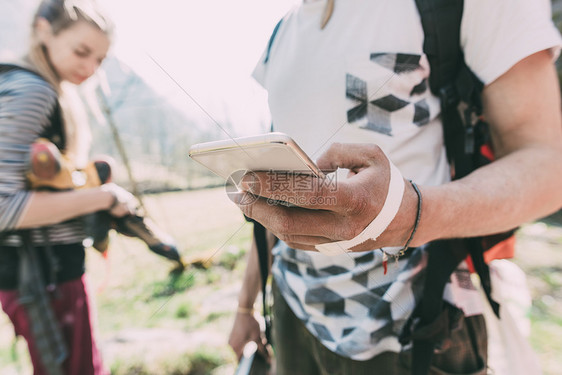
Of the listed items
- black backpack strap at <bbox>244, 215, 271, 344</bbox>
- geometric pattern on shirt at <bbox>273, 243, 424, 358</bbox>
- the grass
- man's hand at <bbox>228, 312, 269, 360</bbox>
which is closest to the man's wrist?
man's hand at <bbox>228, 312, 269, 360</bbox>

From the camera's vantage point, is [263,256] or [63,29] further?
[63,29]

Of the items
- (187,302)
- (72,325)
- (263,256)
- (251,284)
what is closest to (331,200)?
(263,256)

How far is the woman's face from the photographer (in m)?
1.53

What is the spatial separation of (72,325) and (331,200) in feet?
5.58

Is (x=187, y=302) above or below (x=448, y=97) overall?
below

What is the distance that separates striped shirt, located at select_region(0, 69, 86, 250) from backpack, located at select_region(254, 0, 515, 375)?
156cm

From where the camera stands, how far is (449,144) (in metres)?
0.82

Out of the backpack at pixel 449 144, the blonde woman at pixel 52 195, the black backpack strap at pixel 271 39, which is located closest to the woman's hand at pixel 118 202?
the blonde woman at pixel 52 195

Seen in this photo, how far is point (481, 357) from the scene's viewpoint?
2.66ft

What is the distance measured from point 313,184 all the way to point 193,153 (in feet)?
0.61

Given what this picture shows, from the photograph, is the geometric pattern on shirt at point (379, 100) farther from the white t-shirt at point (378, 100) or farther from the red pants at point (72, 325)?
the red pants at point (72, 325)

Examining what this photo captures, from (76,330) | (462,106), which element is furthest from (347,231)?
(76,330)

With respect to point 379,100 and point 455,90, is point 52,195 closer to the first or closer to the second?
point 379,100

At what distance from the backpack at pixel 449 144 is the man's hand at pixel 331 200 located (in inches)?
12.3
